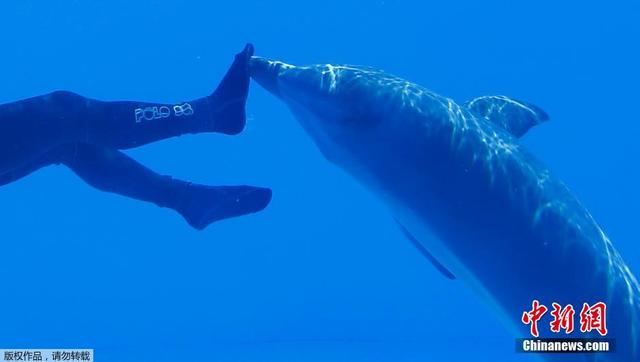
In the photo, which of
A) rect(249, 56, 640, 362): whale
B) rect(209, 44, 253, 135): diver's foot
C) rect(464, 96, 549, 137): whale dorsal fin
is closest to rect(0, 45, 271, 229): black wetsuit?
rect(209, 44, 253, 135): diver's foot

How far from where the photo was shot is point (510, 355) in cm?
1948

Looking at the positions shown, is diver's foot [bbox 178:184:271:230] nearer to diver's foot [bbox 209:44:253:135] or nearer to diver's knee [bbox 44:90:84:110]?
diver's foot [bbox 209:44:253:135]

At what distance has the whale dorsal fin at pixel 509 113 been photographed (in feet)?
23.1

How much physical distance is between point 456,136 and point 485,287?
1478 mm

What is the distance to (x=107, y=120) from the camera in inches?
258

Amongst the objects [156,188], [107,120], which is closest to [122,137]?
[107,120]

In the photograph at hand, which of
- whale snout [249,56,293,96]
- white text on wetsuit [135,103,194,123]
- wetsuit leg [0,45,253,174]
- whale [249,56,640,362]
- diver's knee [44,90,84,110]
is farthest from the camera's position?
whale snout [249,56,293,96]

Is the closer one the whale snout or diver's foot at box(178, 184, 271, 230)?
diver's foot at box(178, 184, 271, 230)

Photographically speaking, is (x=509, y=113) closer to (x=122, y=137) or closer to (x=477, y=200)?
(x=477, y=200)

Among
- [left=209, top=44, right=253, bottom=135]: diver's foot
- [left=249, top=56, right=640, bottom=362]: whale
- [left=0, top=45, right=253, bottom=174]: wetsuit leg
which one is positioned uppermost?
[left=209, top=44, right=253, bottom=135]: diver's foot

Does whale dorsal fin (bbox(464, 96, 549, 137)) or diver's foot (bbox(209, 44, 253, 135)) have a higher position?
diver's foot (bbox(209, 44, 253, 135))

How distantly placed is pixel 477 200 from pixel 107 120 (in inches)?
150

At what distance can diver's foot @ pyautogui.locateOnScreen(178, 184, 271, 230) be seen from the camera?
6.84 m

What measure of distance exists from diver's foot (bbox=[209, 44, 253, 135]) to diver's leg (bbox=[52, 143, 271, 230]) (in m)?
0.82
